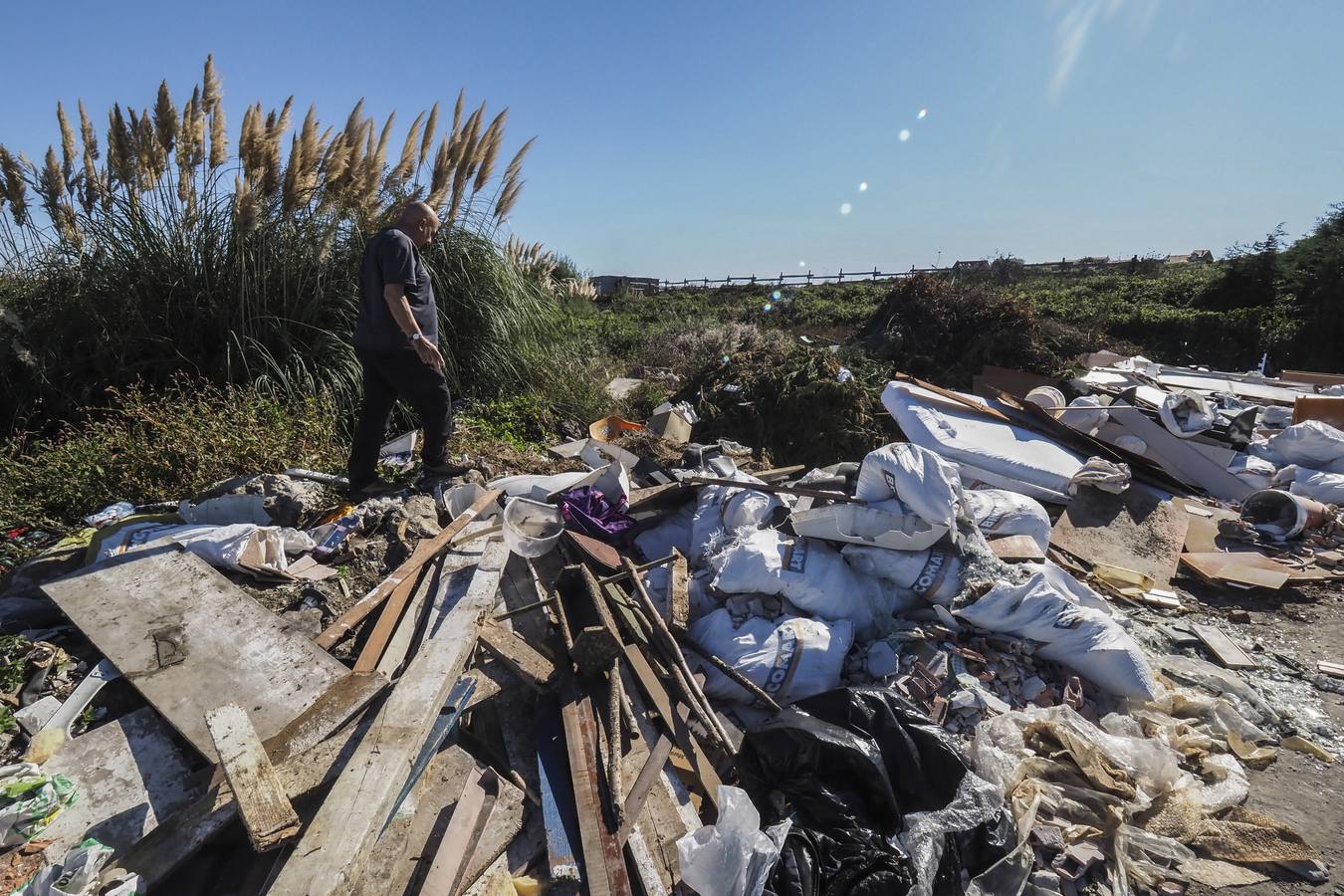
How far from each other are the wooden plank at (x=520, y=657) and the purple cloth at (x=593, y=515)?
105 centimetres

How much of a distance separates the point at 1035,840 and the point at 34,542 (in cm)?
487

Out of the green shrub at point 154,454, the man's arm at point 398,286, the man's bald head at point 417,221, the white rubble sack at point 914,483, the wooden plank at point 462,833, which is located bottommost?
the wooden plank at point 462,833

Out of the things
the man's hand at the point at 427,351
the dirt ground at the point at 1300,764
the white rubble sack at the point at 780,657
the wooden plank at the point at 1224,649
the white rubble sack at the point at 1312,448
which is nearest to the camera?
the dirt ground at the point at 1300,764

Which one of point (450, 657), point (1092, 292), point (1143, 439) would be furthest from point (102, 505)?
point (1092, 292)

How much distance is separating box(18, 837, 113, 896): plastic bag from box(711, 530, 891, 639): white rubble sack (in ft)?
7.48

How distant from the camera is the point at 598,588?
288cm

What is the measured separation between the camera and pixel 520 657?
8.07 ft

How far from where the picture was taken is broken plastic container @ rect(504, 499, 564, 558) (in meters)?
3.30

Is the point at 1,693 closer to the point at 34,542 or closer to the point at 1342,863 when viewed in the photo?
the point at 34,542

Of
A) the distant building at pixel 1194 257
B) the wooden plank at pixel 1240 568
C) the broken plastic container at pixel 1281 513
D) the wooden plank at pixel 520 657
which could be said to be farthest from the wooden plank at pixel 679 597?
the distant building at pixel 1194 257

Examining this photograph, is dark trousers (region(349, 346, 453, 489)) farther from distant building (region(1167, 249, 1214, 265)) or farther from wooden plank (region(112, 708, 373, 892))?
distant building (region(1167, 249, 1214, 265))

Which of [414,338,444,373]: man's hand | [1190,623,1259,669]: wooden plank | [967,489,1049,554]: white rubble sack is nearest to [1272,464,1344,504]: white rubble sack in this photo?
[1190,623,1259,669]: wooden plank

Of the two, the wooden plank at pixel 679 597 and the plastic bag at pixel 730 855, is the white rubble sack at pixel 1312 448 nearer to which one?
the wooden plank at pixel 679 597

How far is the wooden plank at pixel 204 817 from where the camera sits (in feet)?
Answer: 5.26
